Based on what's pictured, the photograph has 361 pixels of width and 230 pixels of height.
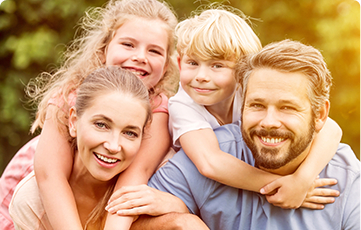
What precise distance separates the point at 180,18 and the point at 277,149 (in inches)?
162

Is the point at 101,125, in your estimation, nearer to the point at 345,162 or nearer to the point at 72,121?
the point at 72,121

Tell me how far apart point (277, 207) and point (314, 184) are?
25cm

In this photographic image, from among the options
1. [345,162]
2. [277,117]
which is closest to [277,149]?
[277,117]

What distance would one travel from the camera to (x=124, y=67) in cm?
289

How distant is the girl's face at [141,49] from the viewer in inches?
113

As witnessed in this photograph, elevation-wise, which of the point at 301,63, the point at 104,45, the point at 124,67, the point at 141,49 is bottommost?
the point at 301,63

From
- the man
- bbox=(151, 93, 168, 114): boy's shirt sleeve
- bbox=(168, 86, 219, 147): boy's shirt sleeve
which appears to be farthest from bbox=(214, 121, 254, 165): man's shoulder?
bbox=(151, 93, 168, 114): boy's shirt sleeve

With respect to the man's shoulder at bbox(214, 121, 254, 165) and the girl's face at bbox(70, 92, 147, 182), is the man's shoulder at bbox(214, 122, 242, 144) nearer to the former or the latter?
the man's shoulder at bbox(214, 121, 254, 165)

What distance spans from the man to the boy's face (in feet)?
0.40

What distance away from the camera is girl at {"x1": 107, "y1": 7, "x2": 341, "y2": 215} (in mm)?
2373

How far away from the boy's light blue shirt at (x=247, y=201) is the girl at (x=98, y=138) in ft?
1.11

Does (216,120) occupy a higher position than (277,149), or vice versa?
(216,120)

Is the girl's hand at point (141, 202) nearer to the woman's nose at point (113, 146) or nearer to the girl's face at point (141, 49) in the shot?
the woman's nose at point (113, 146)

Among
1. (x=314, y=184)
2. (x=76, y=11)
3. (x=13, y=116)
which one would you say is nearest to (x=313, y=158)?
(x=314, y=184)
